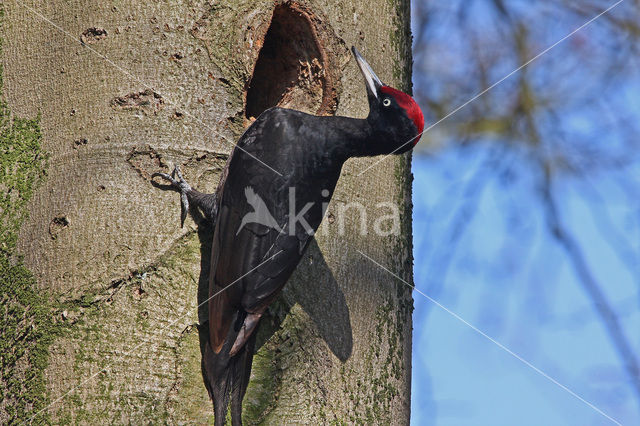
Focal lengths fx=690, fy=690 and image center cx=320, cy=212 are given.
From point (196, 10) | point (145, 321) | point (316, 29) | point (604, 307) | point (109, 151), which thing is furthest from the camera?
point (604, 307)

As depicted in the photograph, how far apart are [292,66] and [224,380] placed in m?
1.19

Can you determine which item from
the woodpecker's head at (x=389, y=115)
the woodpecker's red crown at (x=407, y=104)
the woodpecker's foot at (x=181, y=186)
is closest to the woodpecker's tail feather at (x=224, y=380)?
the woodpecker's foot at (x=181, y=186)

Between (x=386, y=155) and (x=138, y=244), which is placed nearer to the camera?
(x=138, y=244)

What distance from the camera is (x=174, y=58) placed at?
2.11 m

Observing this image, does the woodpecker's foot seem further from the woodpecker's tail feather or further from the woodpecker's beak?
the woodpecker's beak

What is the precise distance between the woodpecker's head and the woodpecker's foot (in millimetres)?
692

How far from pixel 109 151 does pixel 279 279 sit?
0.62 m

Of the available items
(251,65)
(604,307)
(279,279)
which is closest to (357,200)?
(279,279)

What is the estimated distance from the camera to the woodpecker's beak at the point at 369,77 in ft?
7.48

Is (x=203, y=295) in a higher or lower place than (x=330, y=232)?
lower

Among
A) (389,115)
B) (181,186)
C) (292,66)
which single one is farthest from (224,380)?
(292,66)

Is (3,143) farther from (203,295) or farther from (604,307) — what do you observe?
(604,307)

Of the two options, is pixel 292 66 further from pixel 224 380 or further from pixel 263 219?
pixel 224 380

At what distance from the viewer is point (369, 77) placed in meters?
2.31
